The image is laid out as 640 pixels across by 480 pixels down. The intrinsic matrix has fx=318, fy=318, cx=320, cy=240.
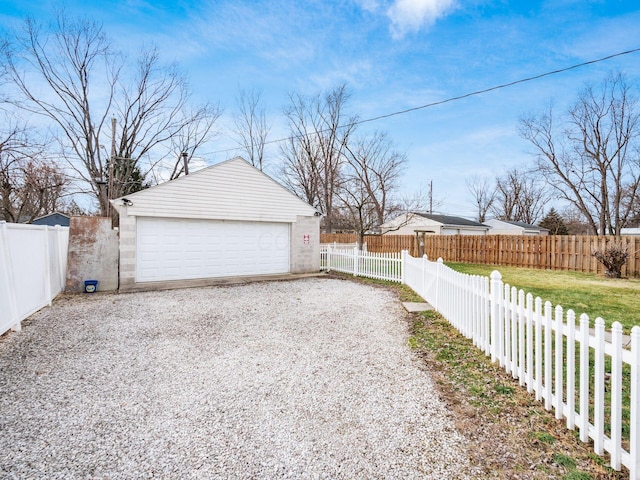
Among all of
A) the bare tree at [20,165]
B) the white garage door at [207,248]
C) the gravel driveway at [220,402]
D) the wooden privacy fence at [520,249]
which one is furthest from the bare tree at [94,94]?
the wooden privacy fence at [520,249]

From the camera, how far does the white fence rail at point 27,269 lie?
5020mm

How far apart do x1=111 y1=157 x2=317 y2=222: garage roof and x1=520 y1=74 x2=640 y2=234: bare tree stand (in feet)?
71.1

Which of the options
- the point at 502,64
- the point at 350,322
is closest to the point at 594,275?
the point at 502,64

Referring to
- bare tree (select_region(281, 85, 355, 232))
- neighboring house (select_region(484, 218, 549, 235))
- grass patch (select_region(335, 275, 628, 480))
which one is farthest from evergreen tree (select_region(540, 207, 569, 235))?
grass patch (select_region(335, 275, 628, 480))

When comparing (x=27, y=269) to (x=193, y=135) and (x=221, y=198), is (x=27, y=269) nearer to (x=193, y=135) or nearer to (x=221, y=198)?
(x=221, y=198)

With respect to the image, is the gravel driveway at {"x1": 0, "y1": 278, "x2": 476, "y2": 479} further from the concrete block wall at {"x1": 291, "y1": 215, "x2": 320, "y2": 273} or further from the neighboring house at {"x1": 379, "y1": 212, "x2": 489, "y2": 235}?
the neighboring house at {"x1": 379, "y1": 212, "x2": 489, "y2": 235}

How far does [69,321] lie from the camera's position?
19.6 feet

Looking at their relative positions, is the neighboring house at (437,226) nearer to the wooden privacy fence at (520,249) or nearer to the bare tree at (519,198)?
the wooden privacy fence at (520,249)

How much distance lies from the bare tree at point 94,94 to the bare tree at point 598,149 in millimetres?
26120

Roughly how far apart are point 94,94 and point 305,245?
1763 cm

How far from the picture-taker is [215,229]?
10.9 m

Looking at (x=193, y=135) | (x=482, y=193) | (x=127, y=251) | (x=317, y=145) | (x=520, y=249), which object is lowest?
(x=127, y=251)

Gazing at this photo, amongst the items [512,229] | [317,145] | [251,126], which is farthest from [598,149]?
[251,126]

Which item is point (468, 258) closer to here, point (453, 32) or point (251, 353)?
point (453, 32)
